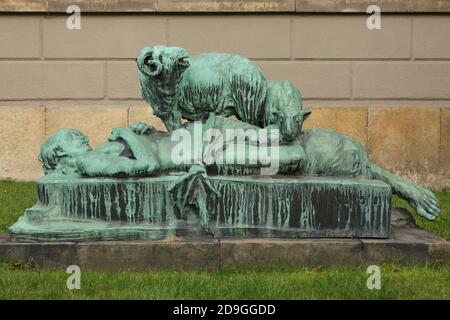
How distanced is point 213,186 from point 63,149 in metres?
1.17

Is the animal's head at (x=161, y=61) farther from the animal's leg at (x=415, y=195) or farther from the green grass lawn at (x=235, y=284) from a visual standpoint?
the animal's leg at (x=415, y=195)

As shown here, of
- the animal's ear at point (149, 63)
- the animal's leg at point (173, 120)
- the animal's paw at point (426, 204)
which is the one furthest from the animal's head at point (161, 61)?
the animal's paw at point (426, 204)

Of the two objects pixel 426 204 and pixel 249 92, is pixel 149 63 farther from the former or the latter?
pixel 426 204

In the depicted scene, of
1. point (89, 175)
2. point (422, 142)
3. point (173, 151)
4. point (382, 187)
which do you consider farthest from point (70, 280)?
point (422, 142)

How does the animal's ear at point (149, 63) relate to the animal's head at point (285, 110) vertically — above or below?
above

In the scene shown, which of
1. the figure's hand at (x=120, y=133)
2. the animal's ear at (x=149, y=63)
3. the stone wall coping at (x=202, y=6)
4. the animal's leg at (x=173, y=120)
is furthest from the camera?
the stone wall coping at (x=202, y=6)

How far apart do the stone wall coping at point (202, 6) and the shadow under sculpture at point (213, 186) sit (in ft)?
13.8

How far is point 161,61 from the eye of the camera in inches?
214

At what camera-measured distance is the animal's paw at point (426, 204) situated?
5605mm

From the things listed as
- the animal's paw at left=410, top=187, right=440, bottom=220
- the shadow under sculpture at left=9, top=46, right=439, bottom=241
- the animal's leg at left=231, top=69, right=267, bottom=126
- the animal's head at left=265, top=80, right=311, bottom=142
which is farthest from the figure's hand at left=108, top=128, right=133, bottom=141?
the animal's paw at left=410, top=187, right=440, bottom=220

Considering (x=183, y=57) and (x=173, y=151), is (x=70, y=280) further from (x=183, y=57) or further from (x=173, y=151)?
(x=183, y=57)

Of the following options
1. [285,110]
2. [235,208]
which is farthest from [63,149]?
[285,110]

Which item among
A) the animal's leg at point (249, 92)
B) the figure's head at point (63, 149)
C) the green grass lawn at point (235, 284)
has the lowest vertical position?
the green grass lawn at point (235, 284)

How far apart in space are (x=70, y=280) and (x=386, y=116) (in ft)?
19.2
